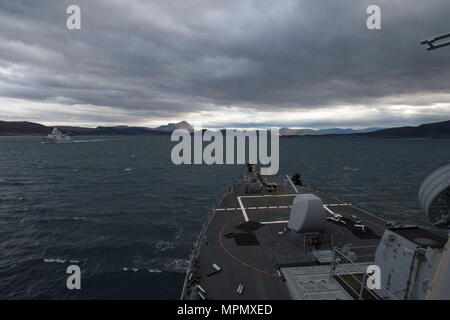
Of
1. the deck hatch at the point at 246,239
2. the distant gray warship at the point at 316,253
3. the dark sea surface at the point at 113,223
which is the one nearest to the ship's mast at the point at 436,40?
the distant gray warship at the point at 316,253

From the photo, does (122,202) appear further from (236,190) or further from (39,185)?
(39,185)

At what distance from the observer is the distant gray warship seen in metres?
10.4

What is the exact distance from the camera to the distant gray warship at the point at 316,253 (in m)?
10.4

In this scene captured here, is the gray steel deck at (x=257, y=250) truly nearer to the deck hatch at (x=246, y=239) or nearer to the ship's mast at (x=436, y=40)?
the deck hatch at (x=246, y=239)

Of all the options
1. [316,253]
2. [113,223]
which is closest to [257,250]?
[316,253]

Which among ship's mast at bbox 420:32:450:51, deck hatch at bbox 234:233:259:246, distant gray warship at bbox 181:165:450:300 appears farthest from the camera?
deck hatch at bbox 234:233:259:246

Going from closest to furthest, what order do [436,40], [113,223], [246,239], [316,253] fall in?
[436,40] < [316,253] < [246,239] < [113,223]

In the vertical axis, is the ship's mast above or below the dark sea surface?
above

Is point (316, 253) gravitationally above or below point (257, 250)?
above

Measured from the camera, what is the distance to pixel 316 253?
20188 millimetres

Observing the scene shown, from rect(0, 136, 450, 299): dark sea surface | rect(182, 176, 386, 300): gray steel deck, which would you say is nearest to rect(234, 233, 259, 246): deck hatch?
rect(182, 176, 386, 300): gray steel deck

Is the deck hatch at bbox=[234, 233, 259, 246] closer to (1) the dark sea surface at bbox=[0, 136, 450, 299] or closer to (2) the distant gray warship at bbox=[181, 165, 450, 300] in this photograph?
(2) the distant gray warship at bbox=[181, 165, 450, 300]

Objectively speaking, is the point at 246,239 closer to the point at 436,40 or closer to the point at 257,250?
the point at 257,250

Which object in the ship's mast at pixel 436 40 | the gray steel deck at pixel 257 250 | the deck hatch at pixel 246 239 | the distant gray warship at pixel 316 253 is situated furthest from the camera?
the deck hatch at pixel 246 239
